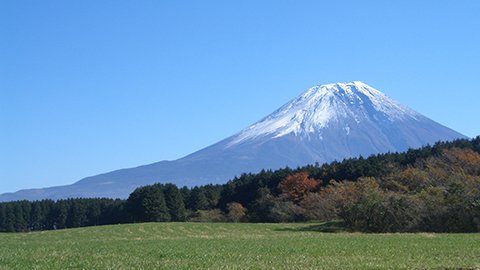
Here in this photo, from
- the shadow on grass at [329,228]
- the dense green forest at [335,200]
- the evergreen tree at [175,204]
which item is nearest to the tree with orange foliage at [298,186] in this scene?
the dense green forest at [335,200]

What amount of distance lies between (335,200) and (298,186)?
88.9 ft

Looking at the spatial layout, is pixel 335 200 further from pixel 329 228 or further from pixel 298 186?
pixel 298 186

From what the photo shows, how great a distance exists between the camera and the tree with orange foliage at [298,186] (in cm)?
6769

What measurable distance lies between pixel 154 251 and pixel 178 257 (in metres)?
2.58

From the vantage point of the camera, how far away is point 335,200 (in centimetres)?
4162

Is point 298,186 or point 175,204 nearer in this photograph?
point 298,186

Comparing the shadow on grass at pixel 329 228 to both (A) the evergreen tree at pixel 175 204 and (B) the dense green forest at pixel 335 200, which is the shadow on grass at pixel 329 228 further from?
(A) the evergreen tree at pixel 175 204

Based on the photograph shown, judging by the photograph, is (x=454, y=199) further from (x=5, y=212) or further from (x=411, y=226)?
(x=5, y=212)

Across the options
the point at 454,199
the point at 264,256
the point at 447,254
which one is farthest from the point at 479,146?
the point at 264,256

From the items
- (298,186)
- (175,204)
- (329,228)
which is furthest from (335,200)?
(175,204)

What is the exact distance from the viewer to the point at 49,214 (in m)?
90.4

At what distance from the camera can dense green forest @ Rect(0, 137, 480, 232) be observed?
115ft

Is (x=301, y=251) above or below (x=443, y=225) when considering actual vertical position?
above

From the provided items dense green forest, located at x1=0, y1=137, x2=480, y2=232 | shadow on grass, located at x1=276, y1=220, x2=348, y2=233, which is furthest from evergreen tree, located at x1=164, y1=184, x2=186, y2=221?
shadow on grass, located at x1=276, y1=220, x2=348, y2=233
